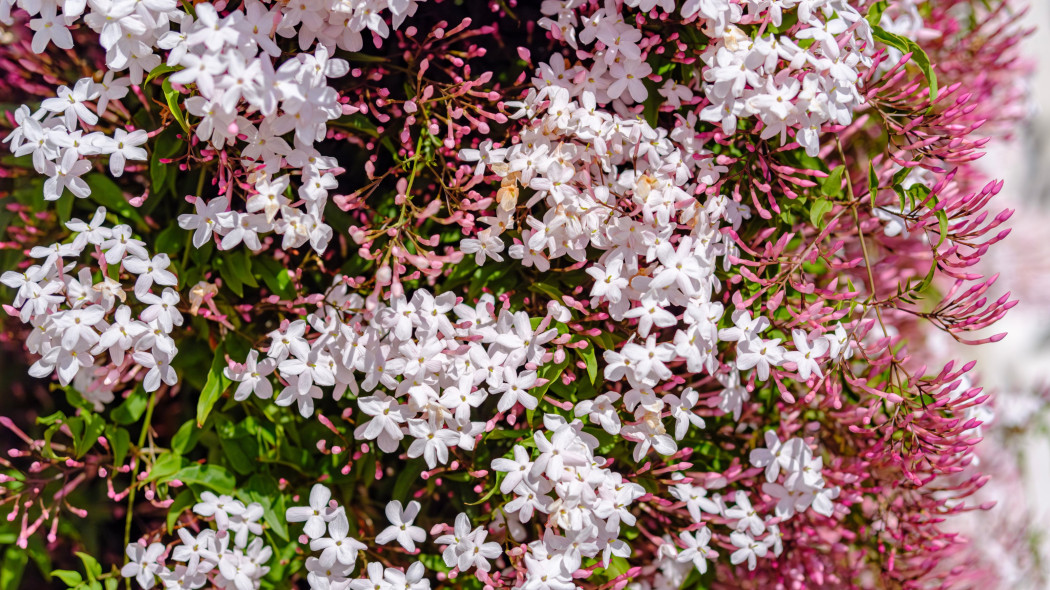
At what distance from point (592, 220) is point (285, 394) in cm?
39

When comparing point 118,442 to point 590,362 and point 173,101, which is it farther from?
point 590,362

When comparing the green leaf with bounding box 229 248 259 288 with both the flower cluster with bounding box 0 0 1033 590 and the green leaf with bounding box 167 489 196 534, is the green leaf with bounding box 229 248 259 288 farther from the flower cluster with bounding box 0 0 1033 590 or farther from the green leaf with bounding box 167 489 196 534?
the green leaf with bounding box 167 489 196 534

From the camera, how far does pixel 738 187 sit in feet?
2.87

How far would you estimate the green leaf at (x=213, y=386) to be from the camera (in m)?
0.84

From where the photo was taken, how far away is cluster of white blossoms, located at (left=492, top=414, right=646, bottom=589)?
800mm

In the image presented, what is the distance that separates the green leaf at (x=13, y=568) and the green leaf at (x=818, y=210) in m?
1.06

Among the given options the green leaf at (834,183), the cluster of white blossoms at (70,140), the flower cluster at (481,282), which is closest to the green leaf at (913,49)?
the flower cluster at (481,282)

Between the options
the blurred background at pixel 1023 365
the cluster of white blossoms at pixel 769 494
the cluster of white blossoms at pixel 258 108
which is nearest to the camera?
the cluster of white blossoms at pixel 258 108

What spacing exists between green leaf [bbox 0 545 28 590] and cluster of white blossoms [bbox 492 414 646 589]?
652mm

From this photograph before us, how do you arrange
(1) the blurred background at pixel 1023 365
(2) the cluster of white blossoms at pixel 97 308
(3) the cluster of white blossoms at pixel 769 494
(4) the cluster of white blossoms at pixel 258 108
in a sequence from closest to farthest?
1. (4) the cluster of white blossoms at pixel 258 108
2. (2) the cluster of white blossoms at pixel 97 308
3. (3) the cluster of white blossoms at pixel 769 494
4. (1) the blurred background at pixel 1023 365

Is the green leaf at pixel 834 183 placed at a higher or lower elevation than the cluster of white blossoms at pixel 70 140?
higher

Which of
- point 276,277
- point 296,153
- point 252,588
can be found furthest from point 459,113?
point 252,588

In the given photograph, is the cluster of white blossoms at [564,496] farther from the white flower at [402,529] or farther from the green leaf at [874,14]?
the green leaf at [874,14]

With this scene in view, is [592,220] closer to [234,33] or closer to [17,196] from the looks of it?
[234,33]
